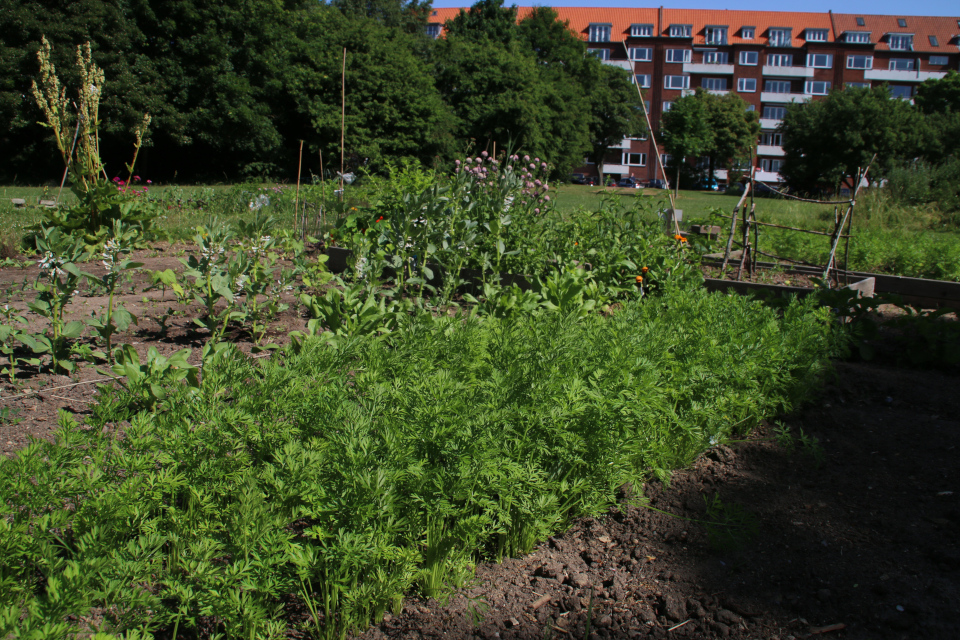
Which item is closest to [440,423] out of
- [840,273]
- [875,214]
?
[840,273]

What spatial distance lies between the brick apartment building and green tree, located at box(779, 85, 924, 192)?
937 inches

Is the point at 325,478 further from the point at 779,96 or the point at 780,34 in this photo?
the point at 780,34

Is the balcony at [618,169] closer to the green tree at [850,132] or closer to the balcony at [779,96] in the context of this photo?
the balcony at [779,96]

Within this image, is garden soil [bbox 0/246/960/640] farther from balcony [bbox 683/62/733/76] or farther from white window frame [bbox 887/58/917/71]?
white window frame [bbox 887/58/917/71]

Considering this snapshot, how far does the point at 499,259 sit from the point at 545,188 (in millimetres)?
1430

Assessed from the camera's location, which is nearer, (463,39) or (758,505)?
(758,505)

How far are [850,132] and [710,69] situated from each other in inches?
1274

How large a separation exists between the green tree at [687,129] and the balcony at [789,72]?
829 inches

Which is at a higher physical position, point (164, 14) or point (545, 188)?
point (164, 14)

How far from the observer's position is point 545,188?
5.89 m

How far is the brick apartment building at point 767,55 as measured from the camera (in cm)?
6538

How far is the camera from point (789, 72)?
215 feet

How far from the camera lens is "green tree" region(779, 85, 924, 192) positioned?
3825 centimetres

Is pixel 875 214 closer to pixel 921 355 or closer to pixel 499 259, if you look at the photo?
pixel 921 355
